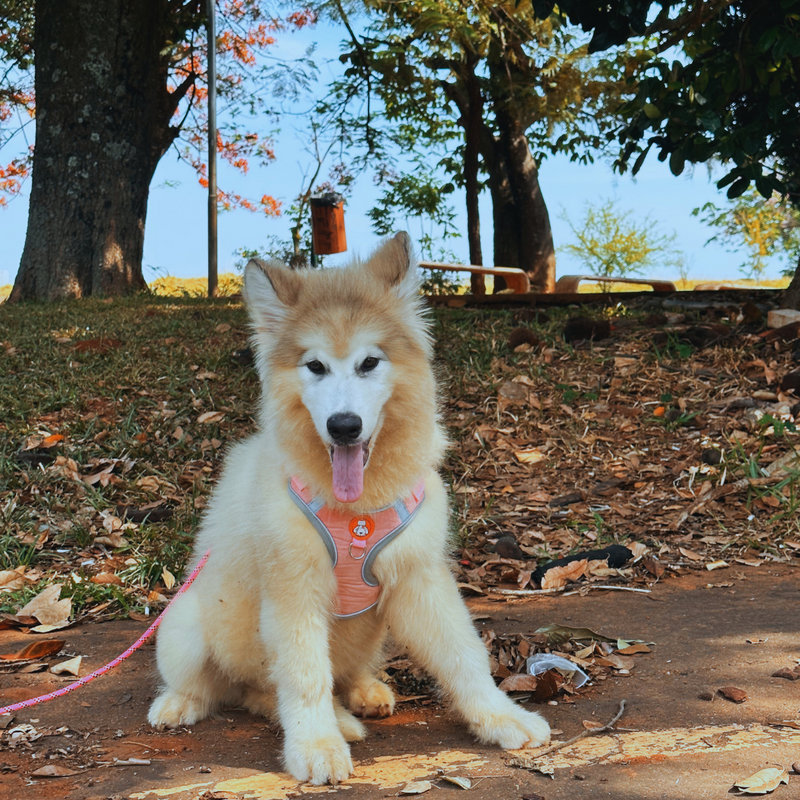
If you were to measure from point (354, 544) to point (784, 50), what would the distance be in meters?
4.69

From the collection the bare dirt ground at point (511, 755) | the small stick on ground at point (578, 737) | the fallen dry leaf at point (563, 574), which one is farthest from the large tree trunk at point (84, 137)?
the small stick on ground at point (578, 737)

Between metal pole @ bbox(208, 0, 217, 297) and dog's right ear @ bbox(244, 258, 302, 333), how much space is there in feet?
38.3

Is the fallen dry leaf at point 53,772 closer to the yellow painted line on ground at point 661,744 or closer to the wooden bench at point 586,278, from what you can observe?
the yellow painted line on ground at point 661,744

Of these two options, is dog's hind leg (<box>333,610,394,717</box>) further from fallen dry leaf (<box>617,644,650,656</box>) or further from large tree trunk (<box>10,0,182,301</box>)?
large tree trunk (<box>10,0,182,301</box>)

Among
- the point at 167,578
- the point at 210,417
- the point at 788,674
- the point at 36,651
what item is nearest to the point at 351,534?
the point at 788,674

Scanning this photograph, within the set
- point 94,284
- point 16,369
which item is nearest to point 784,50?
point 16,369

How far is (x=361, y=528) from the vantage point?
9.98 ft

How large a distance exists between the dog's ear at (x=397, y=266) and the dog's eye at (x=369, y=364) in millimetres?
327

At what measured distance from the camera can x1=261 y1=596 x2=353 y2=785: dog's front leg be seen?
9.43 ft

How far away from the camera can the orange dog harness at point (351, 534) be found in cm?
303

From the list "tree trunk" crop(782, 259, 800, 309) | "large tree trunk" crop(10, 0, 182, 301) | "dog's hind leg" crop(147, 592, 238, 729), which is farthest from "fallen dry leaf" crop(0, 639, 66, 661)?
"large tree trunk" crop(10, 0, 182, 301)

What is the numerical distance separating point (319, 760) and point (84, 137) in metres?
10.9

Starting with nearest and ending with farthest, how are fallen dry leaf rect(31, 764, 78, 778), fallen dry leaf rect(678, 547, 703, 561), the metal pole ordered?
1. fallen dry leaf rect(31, 764, 78, 778)
2. fallen dry leaf rect(678, 547, 703, 561)
3. the metal pole

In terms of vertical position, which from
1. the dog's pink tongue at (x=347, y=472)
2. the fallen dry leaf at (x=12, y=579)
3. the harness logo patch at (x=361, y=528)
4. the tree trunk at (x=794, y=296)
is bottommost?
the fallen dry leaf at (x=12, y=579)
